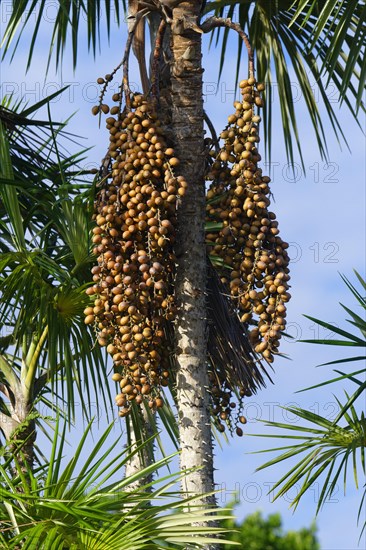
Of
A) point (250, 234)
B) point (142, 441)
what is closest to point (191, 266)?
point (250, 234)

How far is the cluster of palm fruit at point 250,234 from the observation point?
15.0ft

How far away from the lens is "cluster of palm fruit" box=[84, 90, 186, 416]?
4.53m

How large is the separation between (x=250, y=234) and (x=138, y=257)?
1.83ft

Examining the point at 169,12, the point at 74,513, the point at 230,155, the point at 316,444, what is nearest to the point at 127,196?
the point at 230,155

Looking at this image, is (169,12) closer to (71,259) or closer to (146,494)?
(71,259)

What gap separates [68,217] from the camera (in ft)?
18.7

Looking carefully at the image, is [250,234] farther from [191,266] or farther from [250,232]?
[191,266]

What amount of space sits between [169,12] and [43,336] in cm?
223

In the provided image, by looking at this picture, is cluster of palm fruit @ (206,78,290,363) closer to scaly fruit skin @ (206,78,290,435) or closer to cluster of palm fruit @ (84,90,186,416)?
scaly fruit skin @ (206,78,290,435)

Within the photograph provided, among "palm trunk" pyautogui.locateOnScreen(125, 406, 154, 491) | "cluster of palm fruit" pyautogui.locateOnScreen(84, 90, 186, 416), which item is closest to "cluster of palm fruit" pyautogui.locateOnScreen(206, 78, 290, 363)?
"cluster of palm fruit" pyautogui.locateOnScreen(84, 90, 186, 416)

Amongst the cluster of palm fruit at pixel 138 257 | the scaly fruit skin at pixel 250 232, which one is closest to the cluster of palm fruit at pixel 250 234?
the scaly fruit skin at pixel 250 232

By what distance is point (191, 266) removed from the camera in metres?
4.79

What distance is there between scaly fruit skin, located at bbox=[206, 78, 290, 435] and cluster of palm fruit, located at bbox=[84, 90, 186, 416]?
28cm

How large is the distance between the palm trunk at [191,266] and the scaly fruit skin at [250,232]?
106 mm
